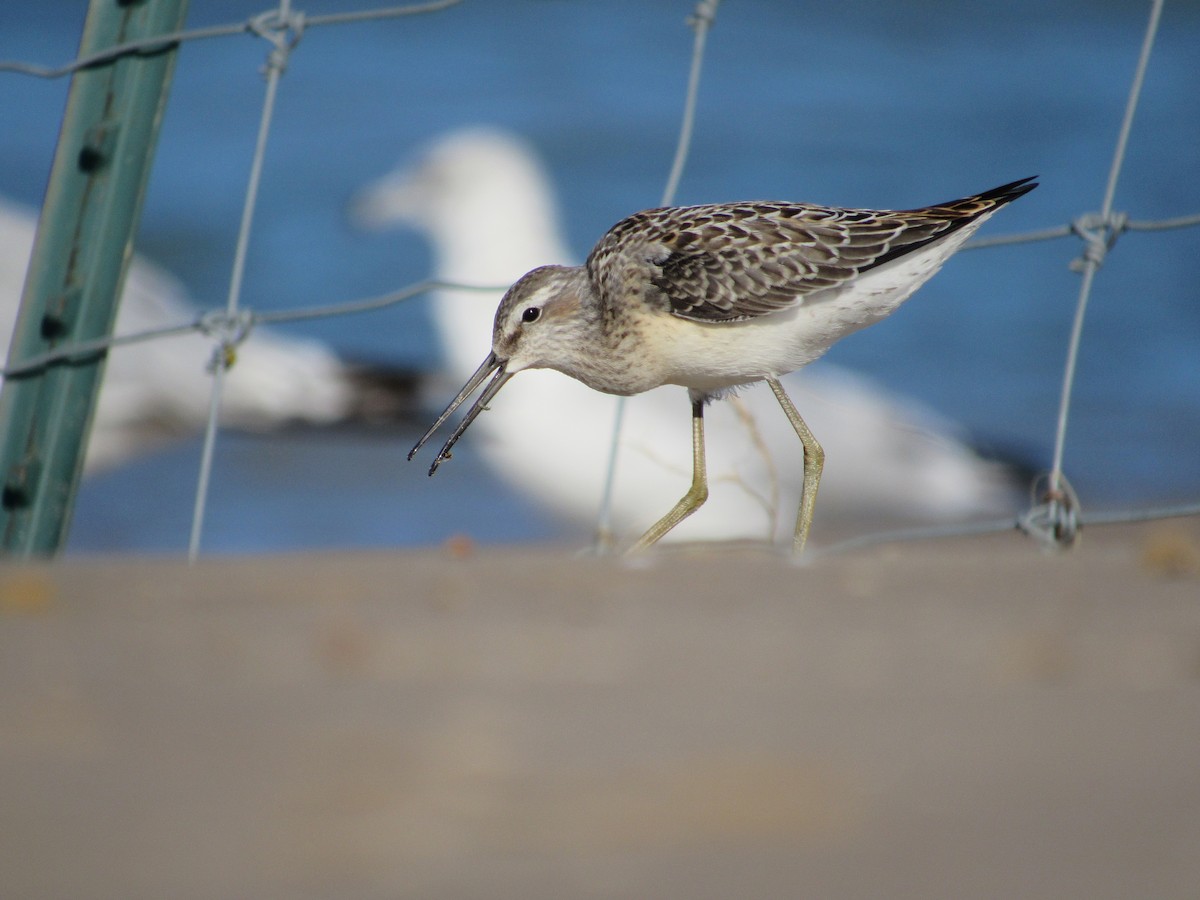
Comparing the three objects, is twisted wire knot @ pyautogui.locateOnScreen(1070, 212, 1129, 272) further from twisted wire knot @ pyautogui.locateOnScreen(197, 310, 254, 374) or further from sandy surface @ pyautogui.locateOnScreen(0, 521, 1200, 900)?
twisted wire knot @ pyautogui.locateOnScreen(197, 310, 254, 374)

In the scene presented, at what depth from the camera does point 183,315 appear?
6.83m

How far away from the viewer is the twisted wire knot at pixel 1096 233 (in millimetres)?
3209

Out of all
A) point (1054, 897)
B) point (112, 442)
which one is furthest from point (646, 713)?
point (112, 442)

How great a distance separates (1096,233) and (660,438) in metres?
3.20

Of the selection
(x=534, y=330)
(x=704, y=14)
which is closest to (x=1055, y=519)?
(x=534, y=330)

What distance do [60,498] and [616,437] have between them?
1.37 m

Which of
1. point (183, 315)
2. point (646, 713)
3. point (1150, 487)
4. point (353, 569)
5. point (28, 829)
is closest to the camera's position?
point (28, 829)

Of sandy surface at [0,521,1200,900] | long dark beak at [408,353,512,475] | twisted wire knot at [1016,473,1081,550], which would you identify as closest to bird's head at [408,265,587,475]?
long dark beak at [408,353,512,475]

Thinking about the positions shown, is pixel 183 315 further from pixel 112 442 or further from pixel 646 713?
pixel 646 713

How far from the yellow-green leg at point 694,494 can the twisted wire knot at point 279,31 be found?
Answer: 133 cm

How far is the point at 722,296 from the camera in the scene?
317cm

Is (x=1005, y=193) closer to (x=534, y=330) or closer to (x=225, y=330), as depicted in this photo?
(x=534, y=330)

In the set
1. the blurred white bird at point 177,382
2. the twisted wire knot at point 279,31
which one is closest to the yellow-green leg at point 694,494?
the twisted wire knot at point 279,31

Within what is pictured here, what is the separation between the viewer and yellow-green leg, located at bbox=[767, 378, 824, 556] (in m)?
3.22
